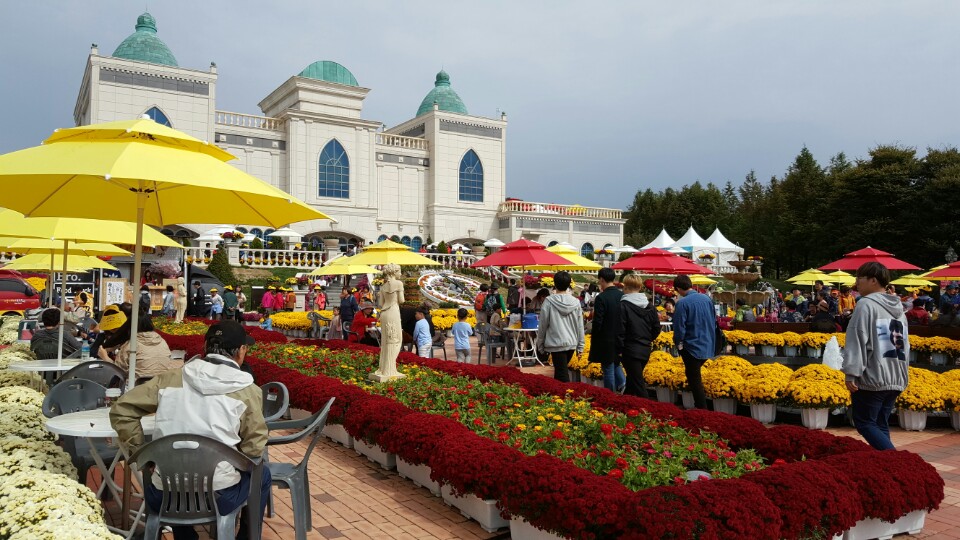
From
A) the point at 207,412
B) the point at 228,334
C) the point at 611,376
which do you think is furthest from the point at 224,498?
the point at 611,376

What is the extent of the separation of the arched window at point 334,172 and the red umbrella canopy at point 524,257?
27.6 metres

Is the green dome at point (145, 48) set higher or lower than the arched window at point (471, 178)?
higher

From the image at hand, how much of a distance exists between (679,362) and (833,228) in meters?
40.8

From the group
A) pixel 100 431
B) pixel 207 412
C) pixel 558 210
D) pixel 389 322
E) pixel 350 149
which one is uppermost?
pixel 350 149

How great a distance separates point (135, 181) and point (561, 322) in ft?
17.3

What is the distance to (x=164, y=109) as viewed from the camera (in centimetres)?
3519

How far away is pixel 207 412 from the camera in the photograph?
130 inches

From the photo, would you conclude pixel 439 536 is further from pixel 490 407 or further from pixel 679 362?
pixel 679 362

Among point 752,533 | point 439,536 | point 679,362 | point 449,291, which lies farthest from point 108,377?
point 449,291

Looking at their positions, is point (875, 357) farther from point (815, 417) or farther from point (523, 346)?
point (523, 346)

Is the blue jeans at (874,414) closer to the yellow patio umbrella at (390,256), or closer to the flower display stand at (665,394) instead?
the flower display stand at (665,394)

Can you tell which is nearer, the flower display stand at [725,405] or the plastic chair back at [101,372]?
the plastic chair back at [101,372]

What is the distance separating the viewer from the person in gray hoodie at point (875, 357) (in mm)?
5305

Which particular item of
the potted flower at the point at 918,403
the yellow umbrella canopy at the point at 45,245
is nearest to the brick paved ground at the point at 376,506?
the potted flower at the point at 918,403
